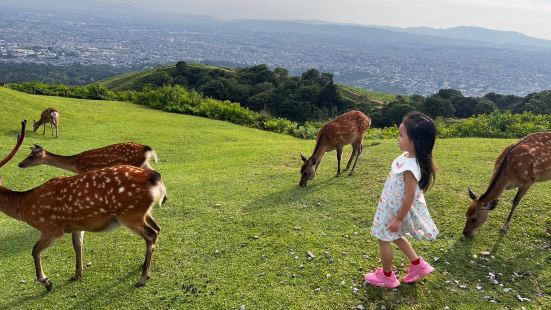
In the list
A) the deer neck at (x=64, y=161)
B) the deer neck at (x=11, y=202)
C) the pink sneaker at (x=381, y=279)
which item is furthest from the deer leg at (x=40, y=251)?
the pink sneaker at (x=381, y=279)

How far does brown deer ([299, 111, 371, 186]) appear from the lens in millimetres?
10516

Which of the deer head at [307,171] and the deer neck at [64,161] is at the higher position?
the deer neck at [64,161]

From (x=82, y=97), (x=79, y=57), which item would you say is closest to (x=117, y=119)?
(x=82, y=97)

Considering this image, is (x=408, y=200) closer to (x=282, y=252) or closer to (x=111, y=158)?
(x=282, y=252)

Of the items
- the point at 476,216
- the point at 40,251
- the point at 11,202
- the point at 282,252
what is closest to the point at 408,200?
the point at 282,252

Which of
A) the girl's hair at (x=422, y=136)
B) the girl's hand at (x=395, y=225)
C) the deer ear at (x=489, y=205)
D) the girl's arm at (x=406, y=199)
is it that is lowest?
the deer ear at (x=489, y=205)

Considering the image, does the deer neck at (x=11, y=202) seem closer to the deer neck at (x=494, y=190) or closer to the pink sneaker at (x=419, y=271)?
the pink sneaker at (x=419, y=271)

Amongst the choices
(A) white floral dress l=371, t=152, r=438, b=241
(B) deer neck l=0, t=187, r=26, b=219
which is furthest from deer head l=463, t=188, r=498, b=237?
(B) deer neck l=0, t=187, r=26, b=219

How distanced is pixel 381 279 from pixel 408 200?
119 centimetres

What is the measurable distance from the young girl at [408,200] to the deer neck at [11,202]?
4809 millimetres

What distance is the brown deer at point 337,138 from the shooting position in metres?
10.5

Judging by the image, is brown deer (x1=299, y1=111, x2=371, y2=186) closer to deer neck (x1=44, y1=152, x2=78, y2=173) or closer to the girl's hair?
deer neck (x1=44, y1=152, x2=78, y2=173)

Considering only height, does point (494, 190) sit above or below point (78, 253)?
above

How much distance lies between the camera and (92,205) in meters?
5.71
